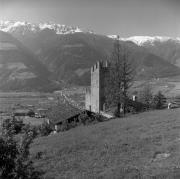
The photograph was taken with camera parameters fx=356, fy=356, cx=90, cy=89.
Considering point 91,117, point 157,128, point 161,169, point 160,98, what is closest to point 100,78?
point 160,98

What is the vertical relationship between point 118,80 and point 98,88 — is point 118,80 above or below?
above

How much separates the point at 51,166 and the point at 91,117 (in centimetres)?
2010

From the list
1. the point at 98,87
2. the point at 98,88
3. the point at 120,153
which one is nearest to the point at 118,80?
the point at 98,88

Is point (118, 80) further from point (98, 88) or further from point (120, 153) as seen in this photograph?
point (120, 153)

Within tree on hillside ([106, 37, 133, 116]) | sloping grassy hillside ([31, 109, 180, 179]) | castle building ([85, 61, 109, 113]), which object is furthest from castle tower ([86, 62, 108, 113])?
sloping grassy hillside ([31, 109, 180, 179])

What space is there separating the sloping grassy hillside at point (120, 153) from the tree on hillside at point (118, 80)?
47.7 feet

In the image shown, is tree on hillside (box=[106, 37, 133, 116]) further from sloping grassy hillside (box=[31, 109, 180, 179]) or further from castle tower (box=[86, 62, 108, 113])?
sloping grassy hillside (box=[31, 109, 180, 179])

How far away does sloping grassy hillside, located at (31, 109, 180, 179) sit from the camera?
16359 mm

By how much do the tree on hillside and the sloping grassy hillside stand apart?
14.5 m

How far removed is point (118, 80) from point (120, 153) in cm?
2380

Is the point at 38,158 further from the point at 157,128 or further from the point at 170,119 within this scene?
the point at 170,119

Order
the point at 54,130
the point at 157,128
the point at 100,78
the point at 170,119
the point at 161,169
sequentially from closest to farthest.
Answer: the point at 161,169
the point at 157,128
the point at 170,119
the point at 54,130
the point at 100,78

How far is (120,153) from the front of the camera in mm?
19984

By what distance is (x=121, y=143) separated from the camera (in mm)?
21969
